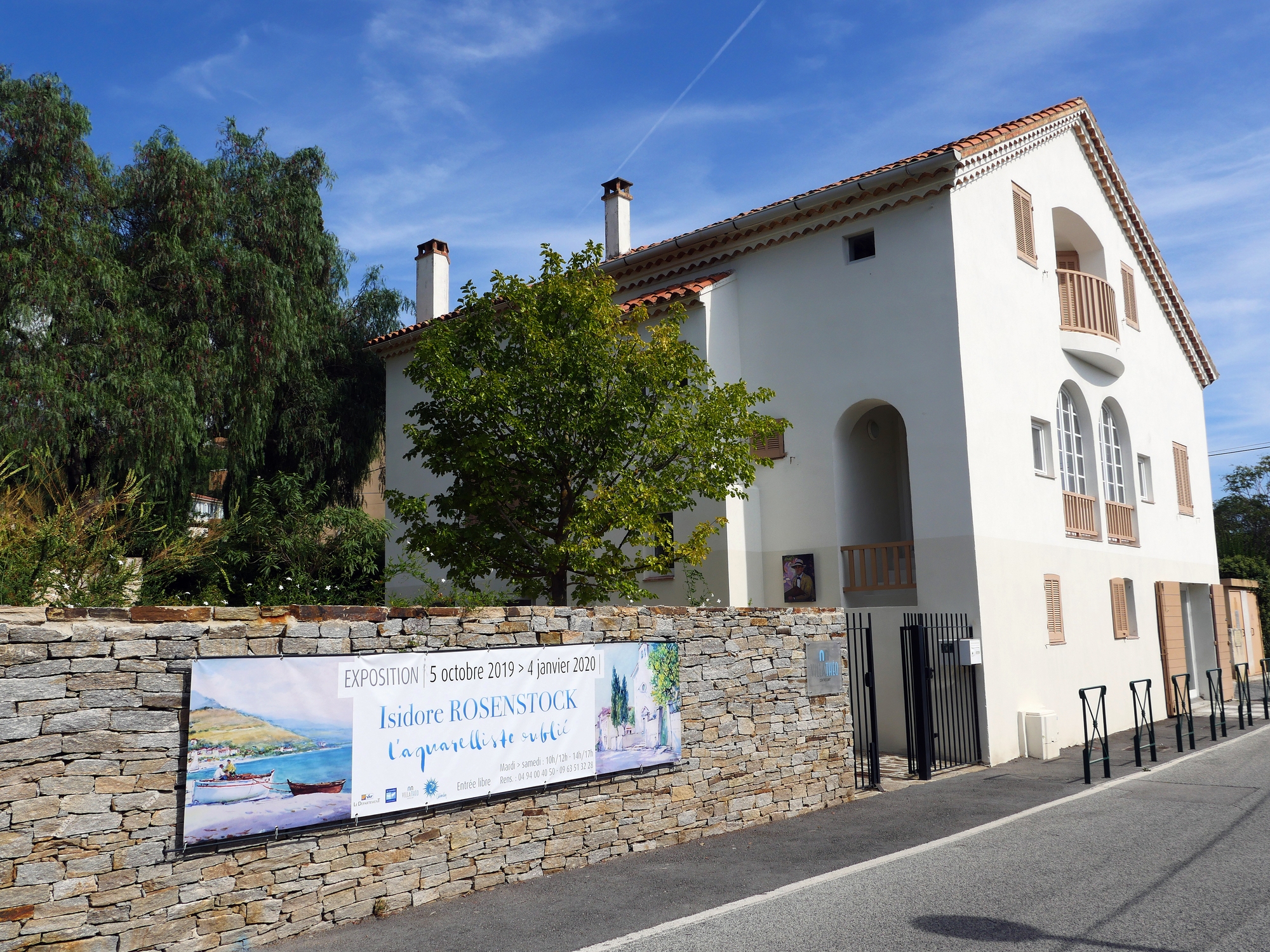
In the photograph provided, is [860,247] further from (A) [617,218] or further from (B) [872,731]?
(B) [872,731]

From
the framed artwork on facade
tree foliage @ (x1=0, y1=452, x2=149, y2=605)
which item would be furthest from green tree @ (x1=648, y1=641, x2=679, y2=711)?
the framed artwork on facade

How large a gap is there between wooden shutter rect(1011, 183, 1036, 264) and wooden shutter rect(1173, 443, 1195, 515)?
337 inches

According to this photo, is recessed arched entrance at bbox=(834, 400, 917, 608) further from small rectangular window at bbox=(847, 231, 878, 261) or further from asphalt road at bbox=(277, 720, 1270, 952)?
asphalt road at bbox=(277, 720, 1270, 952)

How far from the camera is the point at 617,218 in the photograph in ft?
67.6

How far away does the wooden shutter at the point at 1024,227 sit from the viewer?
17.0 metres

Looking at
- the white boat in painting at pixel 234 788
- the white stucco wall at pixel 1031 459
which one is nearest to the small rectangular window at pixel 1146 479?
the white stucco wall at pixel 1031 459

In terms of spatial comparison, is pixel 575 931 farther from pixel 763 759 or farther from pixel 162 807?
pixel 763 759

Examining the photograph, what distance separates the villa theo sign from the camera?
6.13m

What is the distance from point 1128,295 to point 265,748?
21120 mm

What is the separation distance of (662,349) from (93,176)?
1166cm

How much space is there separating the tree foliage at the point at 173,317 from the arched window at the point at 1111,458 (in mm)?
15619

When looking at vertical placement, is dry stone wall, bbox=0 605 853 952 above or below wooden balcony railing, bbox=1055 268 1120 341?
below

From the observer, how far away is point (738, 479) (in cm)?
1438

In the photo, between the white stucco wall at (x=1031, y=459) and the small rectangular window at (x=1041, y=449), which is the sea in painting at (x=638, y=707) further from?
the small rectangular window at (x=1041, y=449)
